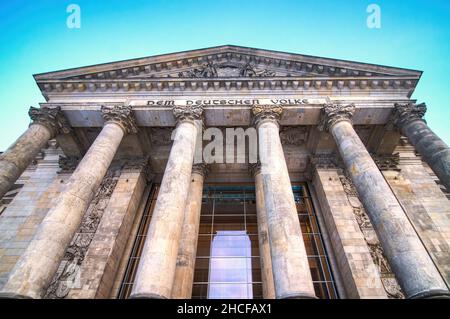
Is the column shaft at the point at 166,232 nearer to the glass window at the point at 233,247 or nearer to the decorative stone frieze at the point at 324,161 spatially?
the glass window at the point at 233,247

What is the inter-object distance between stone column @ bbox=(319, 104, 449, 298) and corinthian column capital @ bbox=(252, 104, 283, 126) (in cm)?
270

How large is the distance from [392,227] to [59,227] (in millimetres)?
10459

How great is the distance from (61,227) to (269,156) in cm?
762

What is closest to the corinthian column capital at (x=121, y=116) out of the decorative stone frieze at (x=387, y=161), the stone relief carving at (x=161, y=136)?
the stone relief carving at (x=161, y=136)

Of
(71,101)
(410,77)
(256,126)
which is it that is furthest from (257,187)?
(71,101)

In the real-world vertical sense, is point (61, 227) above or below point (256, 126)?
below

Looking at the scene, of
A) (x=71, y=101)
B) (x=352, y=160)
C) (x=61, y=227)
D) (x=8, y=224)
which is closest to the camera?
(x=61, y=227)

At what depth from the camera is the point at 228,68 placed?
1512cm

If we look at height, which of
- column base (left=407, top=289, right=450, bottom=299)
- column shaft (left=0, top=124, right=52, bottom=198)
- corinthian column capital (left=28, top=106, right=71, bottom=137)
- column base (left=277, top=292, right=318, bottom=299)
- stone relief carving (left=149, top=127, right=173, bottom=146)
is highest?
stone relief carving (left=149, top=127, right=173, bottom=146)

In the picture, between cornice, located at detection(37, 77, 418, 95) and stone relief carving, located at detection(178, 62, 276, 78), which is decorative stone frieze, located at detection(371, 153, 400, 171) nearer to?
cornice, located at detection(37, 77, 418, 95)

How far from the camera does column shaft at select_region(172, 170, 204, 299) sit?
9648 millimetres

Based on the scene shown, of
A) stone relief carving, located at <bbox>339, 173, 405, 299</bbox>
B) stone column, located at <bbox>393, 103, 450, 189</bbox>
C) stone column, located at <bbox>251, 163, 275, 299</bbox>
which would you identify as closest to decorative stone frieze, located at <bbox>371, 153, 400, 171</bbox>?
A: stone relief carving, located at <bbox>339, 173, 405, 299</bbox>

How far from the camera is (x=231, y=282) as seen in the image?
11539 mm
